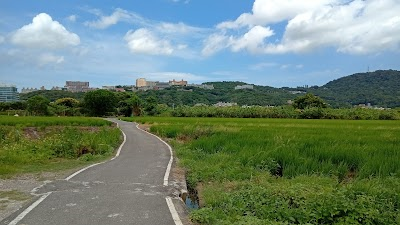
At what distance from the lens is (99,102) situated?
88375 millimetres

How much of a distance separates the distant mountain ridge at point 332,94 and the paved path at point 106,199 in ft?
316

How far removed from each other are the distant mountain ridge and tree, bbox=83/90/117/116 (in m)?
27.4

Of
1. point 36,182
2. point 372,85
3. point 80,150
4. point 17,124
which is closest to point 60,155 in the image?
point 80,150

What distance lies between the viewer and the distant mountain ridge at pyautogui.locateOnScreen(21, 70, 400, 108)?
108 m

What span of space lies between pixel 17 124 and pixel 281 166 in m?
30.1

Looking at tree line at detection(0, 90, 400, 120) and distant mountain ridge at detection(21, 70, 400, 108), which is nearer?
tree line at detection(0, 90, 400, 120)

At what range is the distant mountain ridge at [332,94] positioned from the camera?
355 feet

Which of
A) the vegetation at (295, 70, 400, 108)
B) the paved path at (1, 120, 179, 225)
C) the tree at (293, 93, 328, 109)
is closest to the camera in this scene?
the paved path at (1, 120, 179, 225)

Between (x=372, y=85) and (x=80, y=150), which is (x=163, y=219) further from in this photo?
(x=372, y=85)

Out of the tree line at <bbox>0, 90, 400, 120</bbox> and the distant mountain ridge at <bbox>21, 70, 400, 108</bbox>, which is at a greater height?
the distant mountain ridge at <bbox>21, 70, 400, 108</bbox>

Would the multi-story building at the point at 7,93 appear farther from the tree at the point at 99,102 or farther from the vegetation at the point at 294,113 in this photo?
the vegetation at the point at 294,113

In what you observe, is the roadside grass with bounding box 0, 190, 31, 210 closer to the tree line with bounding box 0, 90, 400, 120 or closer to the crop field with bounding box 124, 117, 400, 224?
the crop field with bounding box 124, 117, 400, 224

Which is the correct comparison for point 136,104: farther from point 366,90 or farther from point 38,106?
point 366,90

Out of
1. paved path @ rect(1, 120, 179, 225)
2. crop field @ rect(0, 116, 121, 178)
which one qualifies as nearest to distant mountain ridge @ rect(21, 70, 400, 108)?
crop field @ rect(0, 116, 121, 178)
